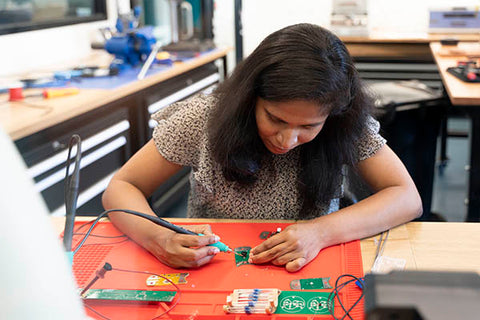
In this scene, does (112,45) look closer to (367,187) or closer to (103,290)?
(367,187)

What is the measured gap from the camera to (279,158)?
1.38 meters

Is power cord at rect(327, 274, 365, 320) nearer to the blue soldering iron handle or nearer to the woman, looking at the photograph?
the woman

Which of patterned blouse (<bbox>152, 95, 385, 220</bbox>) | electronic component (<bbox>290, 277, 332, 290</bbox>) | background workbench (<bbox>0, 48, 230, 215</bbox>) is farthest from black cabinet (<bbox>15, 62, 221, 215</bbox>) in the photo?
electronic component (<bbox>290, 277, 332, 290</bbox>)

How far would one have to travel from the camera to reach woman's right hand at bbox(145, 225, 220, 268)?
1060mm

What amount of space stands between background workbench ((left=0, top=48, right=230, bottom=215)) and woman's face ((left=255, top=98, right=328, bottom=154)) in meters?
0.80

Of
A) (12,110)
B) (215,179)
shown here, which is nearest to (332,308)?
(215,179)

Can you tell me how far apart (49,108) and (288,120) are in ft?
3.77

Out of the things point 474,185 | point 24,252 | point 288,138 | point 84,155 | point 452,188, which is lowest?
point 452,188

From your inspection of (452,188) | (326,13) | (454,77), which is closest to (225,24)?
(326,13)

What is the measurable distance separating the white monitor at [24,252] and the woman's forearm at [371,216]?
3.02 feet

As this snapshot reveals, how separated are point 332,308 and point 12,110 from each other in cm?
148

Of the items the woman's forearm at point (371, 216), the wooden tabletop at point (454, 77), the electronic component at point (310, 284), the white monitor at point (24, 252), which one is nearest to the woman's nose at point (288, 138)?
the woman's forearm at point (371, 216)

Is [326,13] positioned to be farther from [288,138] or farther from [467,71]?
[288,138]

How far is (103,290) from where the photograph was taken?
3.20ft
